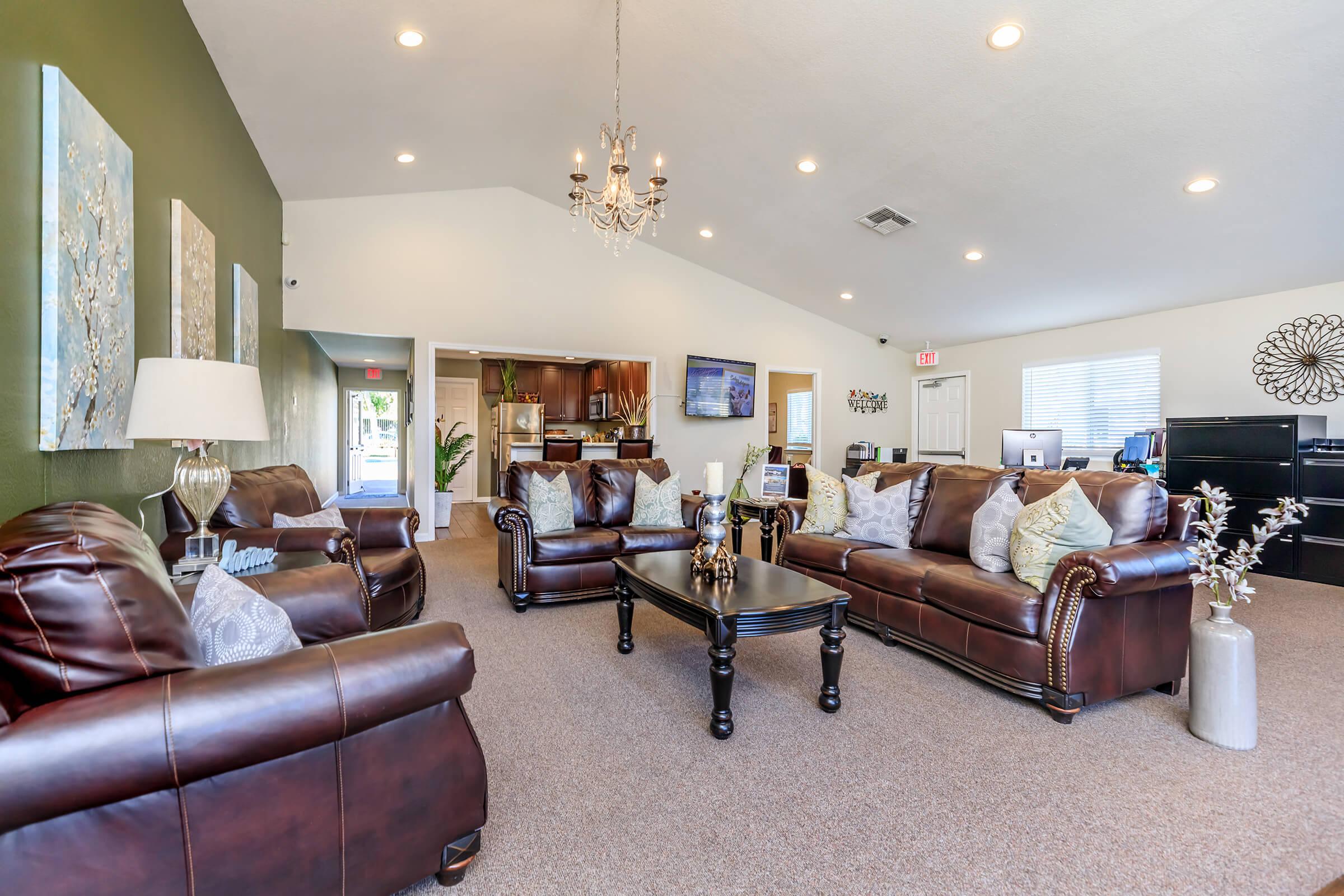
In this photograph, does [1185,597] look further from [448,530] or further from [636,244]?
[448,530]

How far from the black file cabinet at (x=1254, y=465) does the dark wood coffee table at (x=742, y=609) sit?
13.9 ft

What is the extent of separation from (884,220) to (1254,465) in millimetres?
3618

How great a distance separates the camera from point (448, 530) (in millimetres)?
7027

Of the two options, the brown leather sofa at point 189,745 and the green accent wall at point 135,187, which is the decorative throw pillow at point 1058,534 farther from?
the green accent wall at point 135,187

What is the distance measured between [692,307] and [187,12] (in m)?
5.34

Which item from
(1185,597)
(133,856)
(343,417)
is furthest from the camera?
(343,417)

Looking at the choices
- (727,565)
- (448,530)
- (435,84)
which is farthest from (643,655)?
(448,530)

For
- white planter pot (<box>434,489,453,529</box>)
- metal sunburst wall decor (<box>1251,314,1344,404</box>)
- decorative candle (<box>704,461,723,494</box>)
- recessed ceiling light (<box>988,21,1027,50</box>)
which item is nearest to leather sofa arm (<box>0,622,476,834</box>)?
decorative candle (<box>704,461,723,494</box>)

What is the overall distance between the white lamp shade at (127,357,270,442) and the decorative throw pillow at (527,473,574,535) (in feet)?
7.05

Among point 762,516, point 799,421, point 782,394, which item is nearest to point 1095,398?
point 799,421

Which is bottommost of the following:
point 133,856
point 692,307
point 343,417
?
point 133,856

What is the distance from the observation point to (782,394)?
36.5 feet

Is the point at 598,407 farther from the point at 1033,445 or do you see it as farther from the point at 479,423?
the point at 1033,445

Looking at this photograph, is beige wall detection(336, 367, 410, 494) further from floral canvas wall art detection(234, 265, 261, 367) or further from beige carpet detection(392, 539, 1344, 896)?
beige carpet detection(392, 539, 1344, 896)
